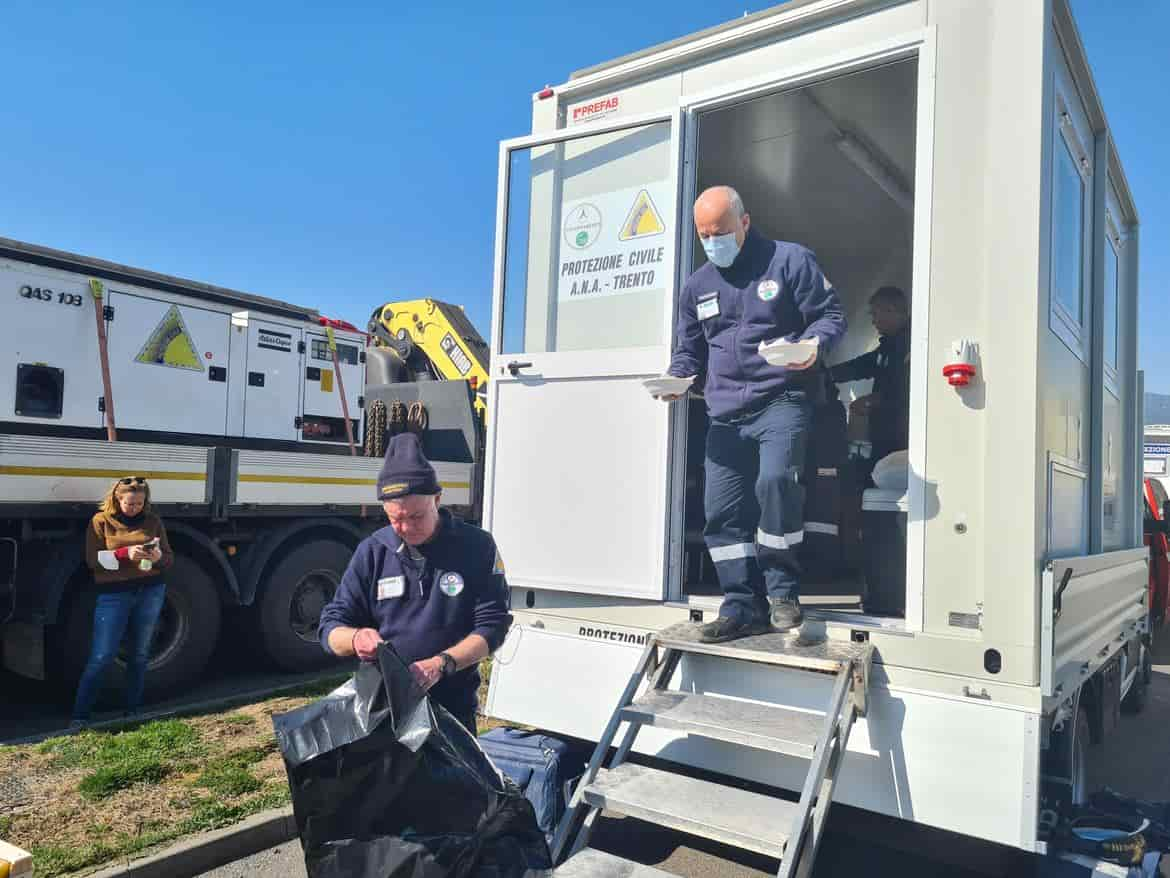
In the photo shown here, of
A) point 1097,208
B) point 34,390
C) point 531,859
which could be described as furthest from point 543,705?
point 34,390

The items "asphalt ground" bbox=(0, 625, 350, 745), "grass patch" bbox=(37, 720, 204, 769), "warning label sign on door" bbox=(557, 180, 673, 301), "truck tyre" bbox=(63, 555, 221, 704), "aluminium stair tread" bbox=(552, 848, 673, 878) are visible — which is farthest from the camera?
"truck tyre" bbox=(63, 555, 221, 704)

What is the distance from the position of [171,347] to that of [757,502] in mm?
4721

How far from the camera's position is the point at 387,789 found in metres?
2.37

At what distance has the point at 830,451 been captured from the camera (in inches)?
176

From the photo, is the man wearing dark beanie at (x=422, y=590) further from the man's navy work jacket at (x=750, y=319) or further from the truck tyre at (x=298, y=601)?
the truck tyre at (x=298, y=601)

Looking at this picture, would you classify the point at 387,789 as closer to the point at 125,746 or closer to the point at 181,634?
the point at 125,746

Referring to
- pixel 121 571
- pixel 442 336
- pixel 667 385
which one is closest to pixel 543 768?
pixel 667 385

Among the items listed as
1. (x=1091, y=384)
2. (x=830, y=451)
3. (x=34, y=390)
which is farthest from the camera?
(x=34, y=390)

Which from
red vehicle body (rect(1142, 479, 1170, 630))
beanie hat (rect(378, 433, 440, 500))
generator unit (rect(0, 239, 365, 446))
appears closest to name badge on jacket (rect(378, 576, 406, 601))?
beanie hat (rect(378, 433, 440, 500))

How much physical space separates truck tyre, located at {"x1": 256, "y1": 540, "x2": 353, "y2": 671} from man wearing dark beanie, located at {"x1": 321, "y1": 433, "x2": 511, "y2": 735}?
12.2 feet

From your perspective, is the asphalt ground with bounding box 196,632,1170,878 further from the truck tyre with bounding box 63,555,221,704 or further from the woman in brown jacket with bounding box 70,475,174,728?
the truck tyre with bounding box 63,555,221,704

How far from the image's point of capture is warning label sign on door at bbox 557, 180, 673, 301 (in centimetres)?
381

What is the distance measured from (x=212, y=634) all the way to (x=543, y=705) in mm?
3237

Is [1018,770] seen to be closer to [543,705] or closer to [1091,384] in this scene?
[543,705]
